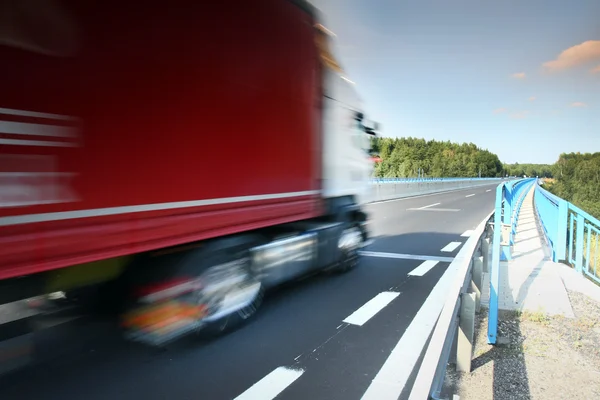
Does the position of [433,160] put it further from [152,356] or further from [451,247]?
[152,356]

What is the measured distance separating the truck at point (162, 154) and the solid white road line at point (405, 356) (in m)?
1.50

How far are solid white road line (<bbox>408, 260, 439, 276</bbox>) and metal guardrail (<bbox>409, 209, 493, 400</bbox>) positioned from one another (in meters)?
0.33

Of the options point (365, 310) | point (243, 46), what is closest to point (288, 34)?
point (243, 46)

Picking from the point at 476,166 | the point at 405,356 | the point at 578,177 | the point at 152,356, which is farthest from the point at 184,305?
the point at 476,166

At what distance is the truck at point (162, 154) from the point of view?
6.95 feet

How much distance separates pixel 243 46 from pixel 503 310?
4.10 meters

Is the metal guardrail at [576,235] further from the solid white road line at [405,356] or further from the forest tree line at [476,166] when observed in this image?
the forest tree line at [476,166]

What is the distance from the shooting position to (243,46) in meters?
3.66

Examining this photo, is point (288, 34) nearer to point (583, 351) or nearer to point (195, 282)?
point (195, 282)

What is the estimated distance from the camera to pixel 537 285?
19.0ft

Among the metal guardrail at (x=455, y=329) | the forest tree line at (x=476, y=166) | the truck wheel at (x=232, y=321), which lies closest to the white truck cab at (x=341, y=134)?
the truck wheel at (x=232, y=321)

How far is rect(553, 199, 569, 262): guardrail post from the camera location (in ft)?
23.3

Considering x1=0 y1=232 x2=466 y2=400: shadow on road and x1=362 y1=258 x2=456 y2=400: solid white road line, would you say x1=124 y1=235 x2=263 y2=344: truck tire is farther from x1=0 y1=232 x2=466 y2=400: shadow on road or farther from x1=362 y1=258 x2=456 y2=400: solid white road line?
x1=362 y1=258 x2=456 y2=400: solid white road line

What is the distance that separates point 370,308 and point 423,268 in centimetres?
235
